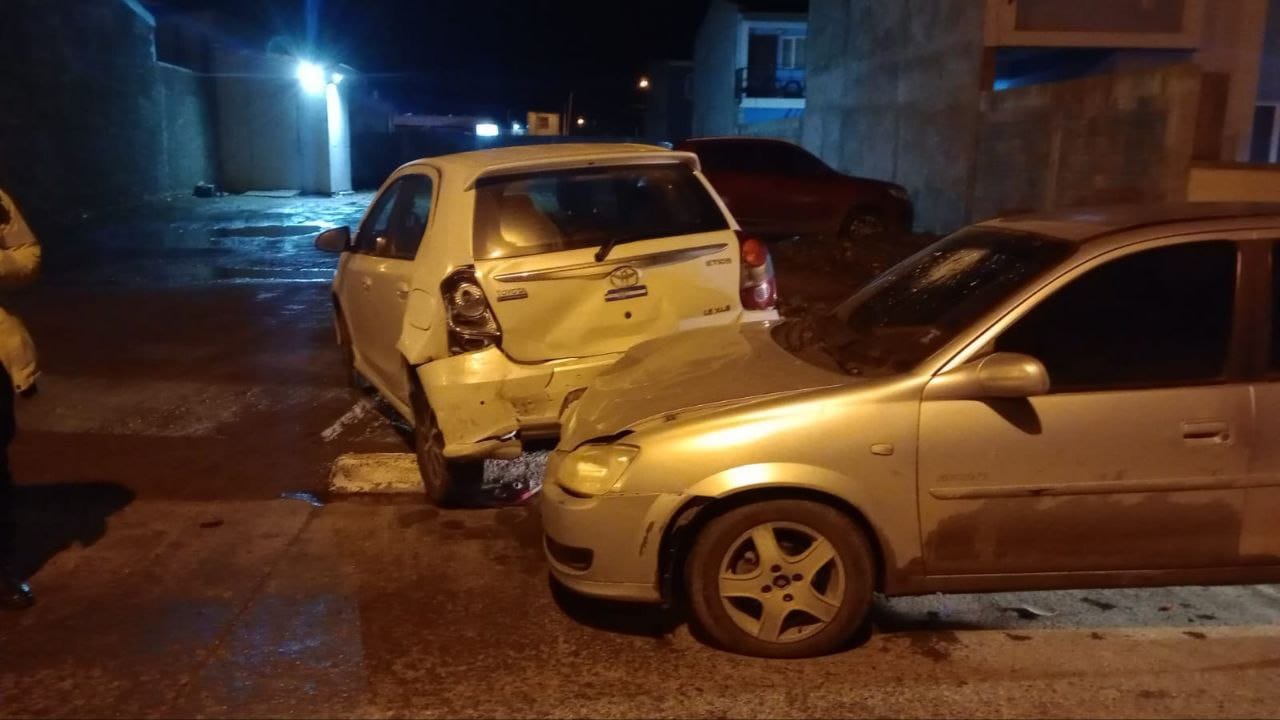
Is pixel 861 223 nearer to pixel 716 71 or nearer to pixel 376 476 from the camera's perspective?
pixel 376 476

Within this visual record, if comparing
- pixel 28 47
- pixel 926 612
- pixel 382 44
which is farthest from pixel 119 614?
pixel 382 44

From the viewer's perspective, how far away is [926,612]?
4254 millimetres

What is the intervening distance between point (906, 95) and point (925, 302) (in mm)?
14853

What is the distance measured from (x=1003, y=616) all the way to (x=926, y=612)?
0.98ft

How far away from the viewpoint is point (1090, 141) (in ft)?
39.5

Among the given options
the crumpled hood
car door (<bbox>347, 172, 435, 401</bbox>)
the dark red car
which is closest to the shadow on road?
car door (<bbox>347, 172, 435, 401</bbox>)

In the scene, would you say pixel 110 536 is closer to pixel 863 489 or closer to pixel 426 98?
pixel 863 489

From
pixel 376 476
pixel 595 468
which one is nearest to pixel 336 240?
pixel 376 476

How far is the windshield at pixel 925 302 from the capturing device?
3900mm

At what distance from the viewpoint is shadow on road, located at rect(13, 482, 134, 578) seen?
4922mm

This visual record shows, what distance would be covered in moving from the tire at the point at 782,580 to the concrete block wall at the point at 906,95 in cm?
1261

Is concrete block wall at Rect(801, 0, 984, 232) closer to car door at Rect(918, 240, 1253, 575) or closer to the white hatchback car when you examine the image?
the white hatchback car

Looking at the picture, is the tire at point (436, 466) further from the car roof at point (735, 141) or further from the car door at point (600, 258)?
the car roof at point (735, 141)

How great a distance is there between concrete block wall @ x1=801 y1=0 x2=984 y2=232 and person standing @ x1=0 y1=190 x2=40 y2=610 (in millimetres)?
13302
